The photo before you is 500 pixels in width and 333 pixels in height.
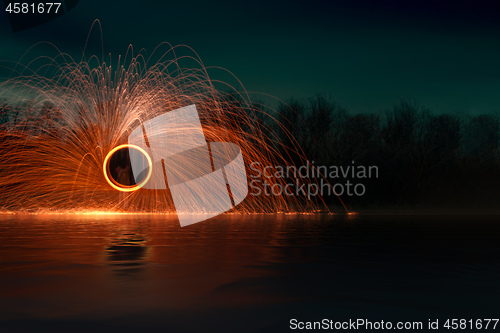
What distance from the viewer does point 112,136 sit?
943 inches

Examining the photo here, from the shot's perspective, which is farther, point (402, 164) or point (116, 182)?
point (402, 164)

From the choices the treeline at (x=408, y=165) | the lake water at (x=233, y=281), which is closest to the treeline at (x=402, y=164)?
the treeline at (x=408, y=165)

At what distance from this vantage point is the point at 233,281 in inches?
280

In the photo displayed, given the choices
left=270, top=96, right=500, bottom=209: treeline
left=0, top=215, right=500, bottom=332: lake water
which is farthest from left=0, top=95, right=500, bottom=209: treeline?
left=0, top=215, right=500, bottom=332: lake water

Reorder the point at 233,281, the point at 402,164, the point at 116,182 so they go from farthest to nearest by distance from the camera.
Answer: the point at 402,164 < the point at 116,182 < the point at 233,281

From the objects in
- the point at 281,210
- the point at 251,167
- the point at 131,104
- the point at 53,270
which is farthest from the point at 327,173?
the point at 53,270

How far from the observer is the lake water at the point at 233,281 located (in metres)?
5.15

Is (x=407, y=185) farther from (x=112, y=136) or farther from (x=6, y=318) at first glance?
(x=6, y=318)

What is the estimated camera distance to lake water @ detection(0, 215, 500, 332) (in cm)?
515

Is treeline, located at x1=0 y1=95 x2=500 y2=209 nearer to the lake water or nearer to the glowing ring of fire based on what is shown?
the glowing ring of fire

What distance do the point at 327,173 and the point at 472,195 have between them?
29.9 ft

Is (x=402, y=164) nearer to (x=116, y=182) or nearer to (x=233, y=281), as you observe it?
(x=116, y=182)

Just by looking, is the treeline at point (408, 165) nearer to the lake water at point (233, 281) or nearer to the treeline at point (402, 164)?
A: the treeline at point (402, 164)

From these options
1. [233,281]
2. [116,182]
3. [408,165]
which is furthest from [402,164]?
[233,281]
